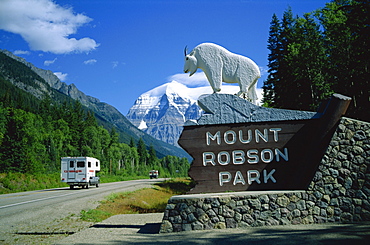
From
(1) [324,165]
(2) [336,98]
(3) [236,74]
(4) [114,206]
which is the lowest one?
(4) [114,206]

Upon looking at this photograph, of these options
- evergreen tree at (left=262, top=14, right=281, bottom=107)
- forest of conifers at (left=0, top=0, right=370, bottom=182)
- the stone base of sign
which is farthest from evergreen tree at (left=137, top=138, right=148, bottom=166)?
the stone base of sign

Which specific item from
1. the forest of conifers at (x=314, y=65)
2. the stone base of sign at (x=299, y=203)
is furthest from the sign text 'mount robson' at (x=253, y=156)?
the forest of conifers at (x=314, y=65)

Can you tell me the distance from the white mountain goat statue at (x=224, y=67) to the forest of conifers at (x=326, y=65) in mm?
13636

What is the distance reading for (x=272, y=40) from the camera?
116 feet

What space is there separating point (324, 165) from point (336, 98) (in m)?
1.44

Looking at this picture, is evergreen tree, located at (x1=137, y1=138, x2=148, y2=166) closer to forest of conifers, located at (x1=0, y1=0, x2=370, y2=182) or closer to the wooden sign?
forest of conifers, located at (x1=0, y1=0, x2=370, y2=182)

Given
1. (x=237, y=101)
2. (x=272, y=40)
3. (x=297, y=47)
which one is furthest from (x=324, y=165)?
(x=272, y=40)

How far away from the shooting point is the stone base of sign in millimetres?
6695

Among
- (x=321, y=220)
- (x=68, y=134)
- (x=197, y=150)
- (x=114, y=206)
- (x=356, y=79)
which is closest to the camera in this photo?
(x=321, y=220)

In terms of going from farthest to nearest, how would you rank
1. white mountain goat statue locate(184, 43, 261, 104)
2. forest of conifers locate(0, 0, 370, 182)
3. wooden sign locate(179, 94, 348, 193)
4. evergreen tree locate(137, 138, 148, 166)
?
1. evergreen tree locate(137, 138, 148, 166)
2. forest of conifers locate(0, 0, 370, 182)
3. white mountain goat statue locate(184, 43, 261, 104)
4. wooden sign locate(179, 94, 348, 193)

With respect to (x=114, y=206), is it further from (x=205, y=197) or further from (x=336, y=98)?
(x=336, y=98)

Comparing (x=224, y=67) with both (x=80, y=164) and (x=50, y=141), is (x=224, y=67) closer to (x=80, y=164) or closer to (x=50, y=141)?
(x=80, y=164)

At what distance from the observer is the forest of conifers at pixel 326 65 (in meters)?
22.2

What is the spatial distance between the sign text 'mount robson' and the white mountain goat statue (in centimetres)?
119
